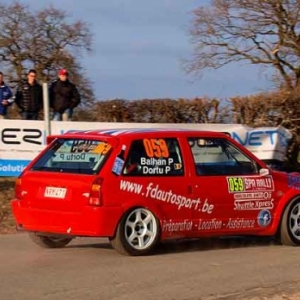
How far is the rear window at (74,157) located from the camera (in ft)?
34.1

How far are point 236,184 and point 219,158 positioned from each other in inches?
15.6

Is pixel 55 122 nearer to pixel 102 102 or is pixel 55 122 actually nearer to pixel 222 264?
pixel 102 102

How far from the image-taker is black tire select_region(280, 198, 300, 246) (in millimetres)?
11422

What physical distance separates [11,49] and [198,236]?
3072 centimetres

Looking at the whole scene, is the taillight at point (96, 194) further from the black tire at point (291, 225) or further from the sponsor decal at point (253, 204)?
the black tire at point (291, 225)

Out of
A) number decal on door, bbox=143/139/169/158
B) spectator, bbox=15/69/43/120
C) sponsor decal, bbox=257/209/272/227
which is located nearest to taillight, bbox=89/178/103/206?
number decal on door, bbox=143/139/169/158

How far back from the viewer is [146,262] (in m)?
10.1

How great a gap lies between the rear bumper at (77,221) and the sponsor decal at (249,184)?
1.64m

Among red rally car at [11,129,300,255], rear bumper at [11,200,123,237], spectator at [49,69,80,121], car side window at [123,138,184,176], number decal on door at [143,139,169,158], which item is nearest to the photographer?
rear bumper at [11,200,123,237]

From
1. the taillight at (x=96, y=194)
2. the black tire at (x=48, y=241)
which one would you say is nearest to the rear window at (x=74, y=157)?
the taillight at (x=96, y=194)

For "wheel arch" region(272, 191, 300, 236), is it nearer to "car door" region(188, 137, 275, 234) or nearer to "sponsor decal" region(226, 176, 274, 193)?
"car door" region(188, 137, 275, 234)

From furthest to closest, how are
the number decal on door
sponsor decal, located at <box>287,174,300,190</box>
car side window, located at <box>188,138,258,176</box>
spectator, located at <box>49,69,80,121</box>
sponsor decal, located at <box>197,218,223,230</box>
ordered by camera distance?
spectator, located at <box>49,69,80,121</box> → sponsor decal, located at <box>287,174,300,190</box> → car side window, located at <box>188,138,258,176</box> → sponsor decal, located at <box>197,218,223,230</box> → the number decal on door

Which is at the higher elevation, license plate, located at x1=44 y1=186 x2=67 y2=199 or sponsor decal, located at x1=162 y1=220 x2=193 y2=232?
license plate, located at x1=44 y1=186 x2=67 y2=199

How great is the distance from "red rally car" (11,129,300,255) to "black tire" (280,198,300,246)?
1 centimetres
